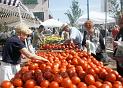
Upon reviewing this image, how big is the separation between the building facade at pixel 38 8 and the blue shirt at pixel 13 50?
72.4 m

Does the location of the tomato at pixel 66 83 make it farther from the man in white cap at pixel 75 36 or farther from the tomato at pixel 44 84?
the man in white cap at pixel 75 36

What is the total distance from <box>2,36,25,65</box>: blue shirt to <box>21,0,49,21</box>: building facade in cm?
7239

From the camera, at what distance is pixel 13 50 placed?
6578 millimetres

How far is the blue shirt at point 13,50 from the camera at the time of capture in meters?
6.41

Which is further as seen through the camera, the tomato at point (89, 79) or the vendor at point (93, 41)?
the vendor at point (93, 41)

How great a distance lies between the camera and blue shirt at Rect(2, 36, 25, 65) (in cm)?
641

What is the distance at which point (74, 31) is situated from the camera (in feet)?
36.5

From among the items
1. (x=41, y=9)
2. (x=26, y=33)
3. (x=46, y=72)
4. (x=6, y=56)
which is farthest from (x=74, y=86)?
(x=41, y=9)

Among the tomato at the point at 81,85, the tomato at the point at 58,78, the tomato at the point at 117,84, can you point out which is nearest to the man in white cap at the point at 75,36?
the tomato at the point at 58,78

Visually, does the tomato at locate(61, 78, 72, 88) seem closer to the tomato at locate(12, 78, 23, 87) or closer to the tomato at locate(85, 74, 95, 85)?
the tomato at locate(85, 74, 95, 85)

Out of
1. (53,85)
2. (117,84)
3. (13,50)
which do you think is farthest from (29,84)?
(13,50)

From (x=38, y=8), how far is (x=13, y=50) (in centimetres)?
7618

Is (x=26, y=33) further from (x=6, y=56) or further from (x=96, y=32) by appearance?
(x=96, y=32)

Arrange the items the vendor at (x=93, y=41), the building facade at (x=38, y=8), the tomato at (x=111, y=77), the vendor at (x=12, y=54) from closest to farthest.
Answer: the tomato at (x=111, y=77) < the vendor at (x=12, y=54) < the vendor at (x=93, y=41) < the building facade at (x=38, y=8)
